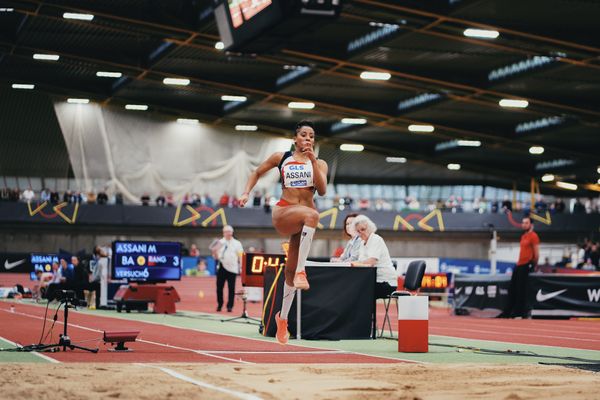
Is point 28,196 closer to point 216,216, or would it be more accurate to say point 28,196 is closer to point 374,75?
point 216,216

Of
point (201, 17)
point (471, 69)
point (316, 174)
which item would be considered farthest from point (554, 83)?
point (316, 174)

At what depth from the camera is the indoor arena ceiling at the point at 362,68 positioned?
26094 millimetres

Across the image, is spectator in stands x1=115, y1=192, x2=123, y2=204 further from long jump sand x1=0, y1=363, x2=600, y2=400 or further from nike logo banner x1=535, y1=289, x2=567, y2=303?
long jump sand x1=0, y1=363, x2=600, y2=400

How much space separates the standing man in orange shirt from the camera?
64.1ft

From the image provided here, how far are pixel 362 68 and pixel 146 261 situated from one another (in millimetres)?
13570

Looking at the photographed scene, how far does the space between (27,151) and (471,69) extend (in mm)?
24453

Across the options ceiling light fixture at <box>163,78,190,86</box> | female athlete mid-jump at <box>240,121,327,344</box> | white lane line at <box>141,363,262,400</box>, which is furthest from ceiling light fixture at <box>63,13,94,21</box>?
white lane line at <box>141,363,262,400</box>

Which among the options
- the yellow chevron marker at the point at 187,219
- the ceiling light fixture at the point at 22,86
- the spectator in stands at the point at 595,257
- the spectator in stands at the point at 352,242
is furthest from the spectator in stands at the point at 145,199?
the spectator in stands at the point at 352,242

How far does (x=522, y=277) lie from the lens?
20.0m

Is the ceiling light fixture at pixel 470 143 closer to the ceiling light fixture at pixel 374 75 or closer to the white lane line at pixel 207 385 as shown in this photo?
the ceiling light fixture at pixel 374 75

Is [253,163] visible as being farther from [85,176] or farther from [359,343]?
[359,343]

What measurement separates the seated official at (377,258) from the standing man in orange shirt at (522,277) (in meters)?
7.36

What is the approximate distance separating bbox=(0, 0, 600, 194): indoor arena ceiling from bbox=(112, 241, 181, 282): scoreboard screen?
5.74 m

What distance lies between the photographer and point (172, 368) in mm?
7332
